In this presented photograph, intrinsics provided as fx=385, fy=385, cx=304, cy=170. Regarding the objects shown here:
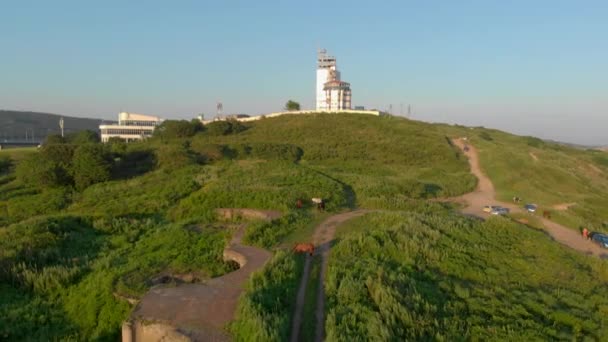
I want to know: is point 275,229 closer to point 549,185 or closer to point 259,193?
point 259,193

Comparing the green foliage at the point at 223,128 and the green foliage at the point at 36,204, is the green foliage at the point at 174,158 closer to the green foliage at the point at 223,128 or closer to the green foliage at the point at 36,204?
the green foliage at the point at 36,204

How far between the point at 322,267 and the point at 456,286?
3.79 m

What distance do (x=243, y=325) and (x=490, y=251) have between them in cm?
1021

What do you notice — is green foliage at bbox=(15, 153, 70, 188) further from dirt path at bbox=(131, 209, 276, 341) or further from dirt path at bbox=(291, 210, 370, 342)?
dirt path at bbox=(131, 209, 276, 341)

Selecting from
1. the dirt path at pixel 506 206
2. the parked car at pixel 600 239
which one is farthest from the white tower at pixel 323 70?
the parked car at pixel 600 239

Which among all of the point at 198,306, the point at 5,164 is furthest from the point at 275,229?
the point at 5,164

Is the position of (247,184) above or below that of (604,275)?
above

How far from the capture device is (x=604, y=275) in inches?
545

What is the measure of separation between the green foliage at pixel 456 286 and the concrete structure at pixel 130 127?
263 feet

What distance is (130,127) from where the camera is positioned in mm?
88688

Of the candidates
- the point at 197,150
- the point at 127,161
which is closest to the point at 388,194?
the point at 197,150

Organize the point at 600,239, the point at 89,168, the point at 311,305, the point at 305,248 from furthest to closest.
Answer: the point at 89,168, the point at 600,239, the point at 305,248, the point at 311,305

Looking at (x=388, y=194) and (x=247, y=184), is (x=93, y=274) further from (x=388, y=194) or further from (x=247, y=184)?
(x=388, y=194)

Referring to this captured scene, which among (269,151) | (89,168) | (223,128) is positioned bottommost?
(89,168)
